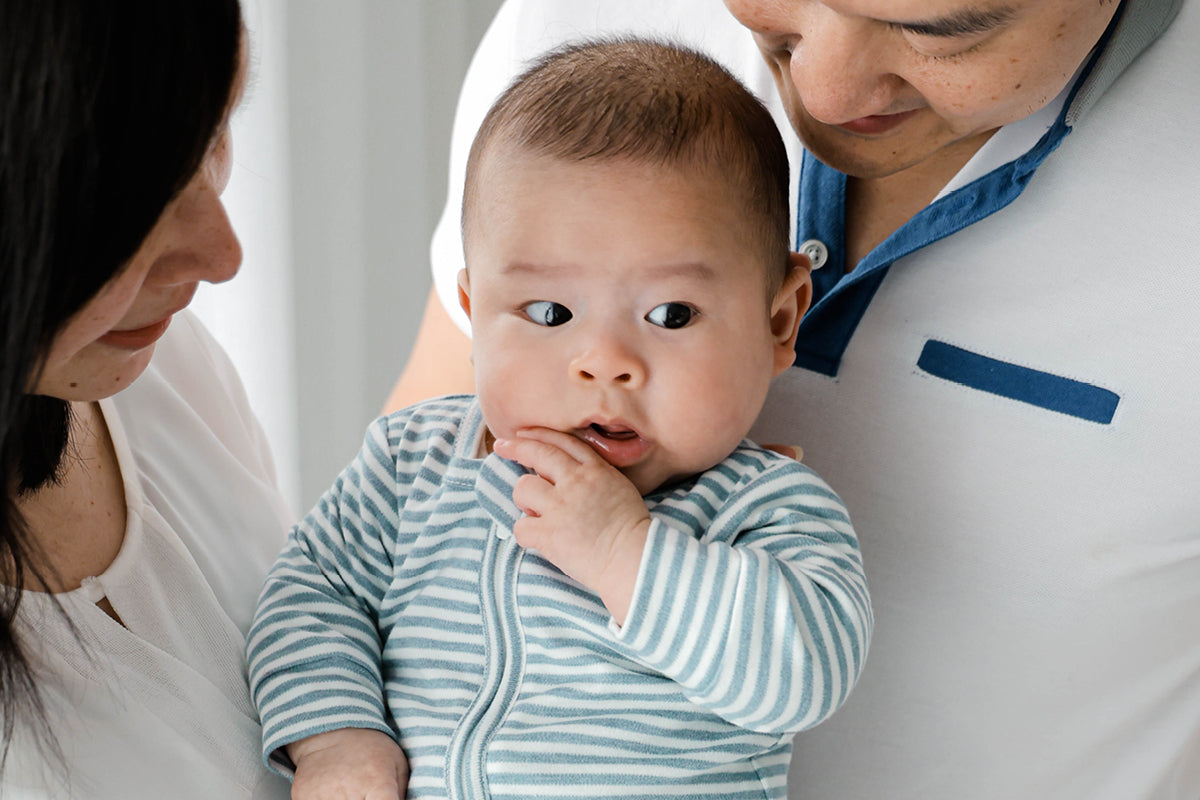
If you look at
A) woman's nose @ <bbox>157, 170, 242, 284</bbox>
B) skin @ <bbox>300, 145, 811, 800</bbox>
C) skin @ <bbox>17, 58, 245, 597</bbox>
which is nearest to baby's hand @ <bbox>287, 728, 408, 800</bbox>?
skin @ <bbox>300, 145, 811, 800</bbox>

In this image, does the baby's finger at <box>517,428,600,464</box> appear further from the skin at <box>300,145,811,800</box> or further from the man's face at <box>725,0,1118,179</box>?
the man's face at <box>725,0,1118,179</box>

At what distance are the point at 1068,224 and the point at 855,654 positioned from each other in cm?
49

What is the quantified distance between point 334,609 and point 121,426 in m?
0.28

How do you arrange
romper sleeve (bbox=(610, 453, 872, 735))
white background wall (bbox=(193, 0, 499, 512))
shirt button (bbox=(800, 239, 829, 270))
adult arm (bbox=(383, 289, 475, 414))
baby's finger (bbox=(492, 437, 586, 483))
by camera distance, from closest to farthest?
romper sleeve (bbox=(610, 453, 872, 735)) → baby's finger (bbox=(492, 437, 586, 483)) → shirt button (bbox=(800, 239, 829, 270)) → adult arm (bbox=(383, 289, 475, 414)) → white background wall (bbox=(193, 0, 499, 512))

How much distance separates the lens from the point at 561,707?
1.00 metres

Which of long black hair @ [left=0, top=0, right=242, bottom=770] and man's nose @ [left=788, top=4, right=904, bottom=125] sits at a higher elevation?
man's nose @ [left=788, top=4, right=904, bottom=125]

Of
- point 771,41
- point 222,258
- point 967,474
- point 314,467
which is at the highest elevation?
point 771,41

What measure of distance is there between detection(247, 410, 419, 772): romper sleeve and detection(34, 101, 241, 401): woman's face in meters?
0.30

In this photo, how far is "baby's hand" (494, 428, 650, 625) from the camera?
0.97m

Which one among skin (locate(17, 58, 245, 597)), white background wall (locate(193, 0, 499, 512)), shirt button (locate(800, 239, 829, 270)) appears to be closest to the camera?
skin (locate(17, 58, 245, 597))

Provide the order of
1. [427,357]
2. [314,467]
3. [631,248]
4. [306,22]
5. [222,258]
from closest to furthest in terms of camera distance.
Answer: [222,258]
[631,248]
[427,357]
[306,22]
[314,467]

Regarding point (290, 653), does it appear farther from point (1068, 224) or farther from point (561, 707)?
point (1068, 224)

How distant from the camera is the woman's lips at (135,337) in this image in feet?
2.92

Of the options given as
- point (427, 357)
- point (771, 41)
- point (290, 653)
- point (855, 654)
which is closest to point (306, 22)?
point (427, 357)
